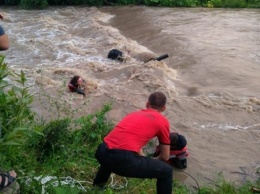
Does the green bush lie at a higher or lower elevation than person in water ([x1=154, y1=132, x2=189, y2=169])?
higher

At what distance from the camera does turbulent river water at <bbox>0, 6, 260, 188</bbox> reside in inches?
255

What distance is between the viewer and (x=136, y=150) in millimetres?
3914

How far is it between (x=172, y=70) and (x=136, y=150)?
638 centimetres

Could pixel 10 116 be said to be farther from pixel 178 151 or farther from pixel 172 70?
pixel 172 70

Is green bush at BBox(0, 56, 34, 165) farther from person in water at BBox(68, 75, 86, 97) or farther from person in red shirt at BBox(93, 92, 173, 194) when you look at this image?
person in water at BBox(68, 75, 86, 97)

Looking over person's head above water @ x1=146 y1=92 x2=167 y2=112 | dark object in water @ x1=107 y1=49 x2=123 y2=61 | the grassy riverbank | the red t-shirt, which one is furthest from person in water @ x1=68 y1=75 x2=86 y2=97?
the red t-shirt

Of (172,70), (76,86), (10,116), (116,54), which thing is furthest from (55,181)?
(116,54)

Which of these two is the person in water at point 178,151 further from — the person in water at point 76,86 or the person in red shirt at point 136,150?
the person in water at point 76,86

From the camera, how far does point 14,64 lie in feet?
34.7

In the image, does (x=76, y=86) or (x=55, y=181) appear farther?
(x=76, y=86)

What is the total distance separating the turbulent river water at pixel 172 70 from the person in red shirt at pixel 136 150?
1459 millimetres

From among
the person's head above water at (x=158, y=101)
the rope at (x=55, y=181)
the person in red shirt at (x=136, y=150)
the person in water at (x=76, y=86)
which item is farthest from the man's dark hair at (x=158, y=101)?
the person in water at (x=76, y=86)

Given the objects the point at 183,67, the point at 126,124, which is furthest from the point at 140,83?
the point at 126,124

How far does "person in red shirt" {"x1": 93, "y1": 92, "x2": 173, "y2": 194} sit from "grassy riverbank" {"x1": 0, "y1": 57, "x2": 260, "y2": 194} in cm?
30
